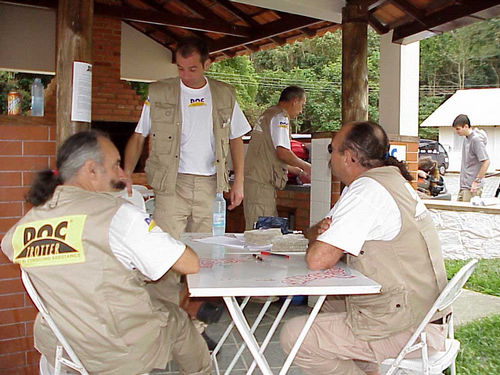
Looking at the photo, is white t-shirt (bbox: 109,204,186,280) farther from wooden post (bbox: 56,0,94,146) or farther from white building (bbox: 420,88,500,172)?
white building (bbox: 420,88,500,172)

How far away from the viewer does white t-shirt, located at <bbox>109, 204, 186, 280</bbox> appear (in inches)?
69.2

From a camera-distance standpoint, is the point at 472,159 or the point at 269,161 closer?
the point at 269,161

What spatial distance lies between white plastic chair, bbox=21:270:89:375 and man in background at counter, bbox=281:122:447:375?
2.66 ft

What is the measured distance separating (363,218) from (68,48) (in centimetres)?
201

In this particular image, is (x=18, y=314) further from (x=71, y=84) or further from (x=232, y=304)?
(x=232, y=304)

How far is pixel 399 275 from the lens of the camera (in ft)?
6.77

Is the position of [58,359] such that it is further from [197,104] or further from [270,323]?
[270,323]

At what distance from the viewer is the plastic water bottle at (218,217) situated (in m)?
3.04

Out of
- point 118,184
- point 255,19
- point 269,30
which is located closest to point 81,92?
point 118,184

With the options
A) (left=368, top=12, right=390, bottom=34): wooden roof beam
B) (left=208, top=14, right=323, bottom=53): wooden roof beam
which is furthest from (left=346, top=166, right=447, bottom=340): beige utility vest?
A: (left=208, top=14, right=323, bottom=53): wooden roof beam

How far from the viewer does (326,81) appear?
3022 centimetres

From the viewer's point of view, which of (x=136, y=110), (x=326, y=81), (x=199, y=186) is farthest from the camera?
(x=326, y=81)

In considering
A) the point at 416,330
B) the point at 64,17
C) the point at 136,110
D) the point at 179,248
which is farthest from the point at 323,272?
the point at 136,110

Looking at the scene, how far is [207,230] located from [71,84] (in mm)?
1184
